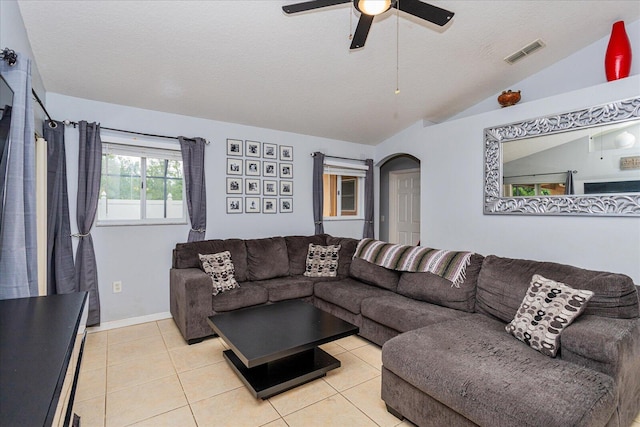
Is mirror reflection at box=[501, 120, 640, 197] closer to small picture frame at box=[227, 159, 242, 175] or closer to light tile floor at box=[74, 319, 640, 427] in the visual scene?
light tile floor at box=[74, 319, 640, 427]

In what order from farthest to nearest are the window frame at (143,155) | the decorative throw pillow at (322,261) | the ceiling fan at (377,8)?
the decorative throw pillow at (322,261)
the window frame at (143,155)
the ceiling fan at (377,8)

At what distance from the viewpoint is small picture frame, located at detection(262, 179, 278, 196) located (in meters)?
4.30

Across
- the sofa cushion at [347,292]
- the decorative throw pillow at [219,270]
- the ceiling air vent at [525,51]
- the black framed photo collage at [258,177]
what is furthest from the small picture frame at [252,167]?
the ceiling air vent at [525,51]

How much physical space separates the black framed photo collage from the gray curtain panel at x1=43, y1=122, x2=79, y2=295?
1623 millimetres

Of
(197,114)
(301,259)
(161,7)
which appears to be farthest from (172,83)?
(301,259)

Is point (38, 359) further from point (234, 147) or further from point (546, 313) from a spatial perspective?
point (234, 147)

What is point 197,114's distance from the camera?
12.2 feet

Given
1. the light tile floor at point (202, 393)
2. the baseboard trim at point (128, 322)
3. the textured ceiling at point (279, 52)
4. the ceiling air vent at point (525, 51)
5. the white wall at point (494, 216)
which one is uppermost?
the ceiling air vent at point (525, 51)

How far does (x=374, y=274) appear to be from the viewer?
334 cm

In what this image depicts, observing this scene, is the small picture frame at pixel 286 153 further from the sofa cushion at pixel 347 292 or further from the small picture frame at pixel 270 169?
the sofa cushion at pixel 347 292

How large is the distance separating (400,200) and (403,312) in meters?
3.63

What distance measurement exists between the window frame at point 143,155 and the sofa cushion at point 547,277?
3.19 metres

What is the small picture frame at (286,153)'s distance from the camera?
175 inches

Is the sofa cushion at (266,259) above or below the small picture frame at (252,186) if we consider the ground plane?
below
